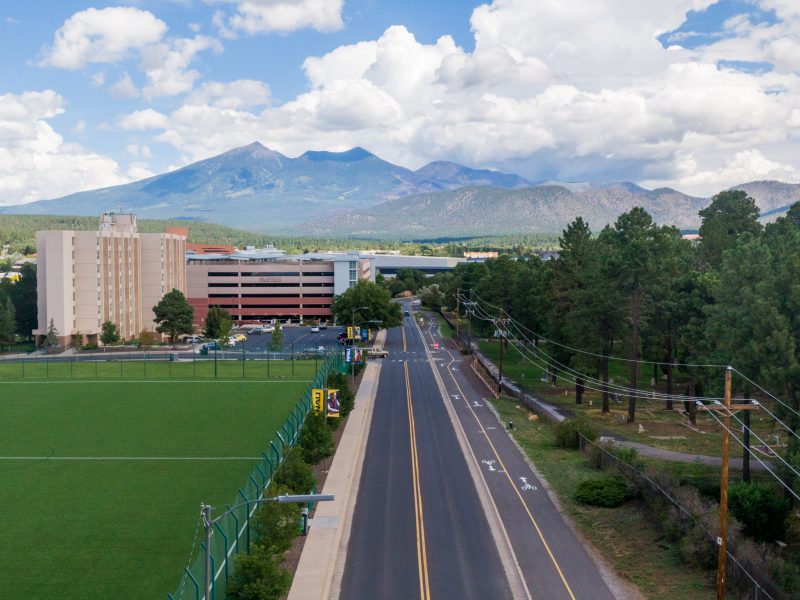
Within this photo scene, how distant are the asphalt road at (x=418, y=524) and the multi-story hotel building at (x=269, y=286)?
307ft

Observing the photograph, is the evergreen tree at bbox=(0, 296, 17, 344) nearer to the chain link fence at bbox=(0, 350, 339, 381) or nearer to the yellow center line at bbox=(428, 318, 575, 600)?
the chain link fence at bbox=(0, 350, 339, 381)

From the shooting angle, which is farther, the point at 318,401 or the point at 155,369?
the point at 155,369

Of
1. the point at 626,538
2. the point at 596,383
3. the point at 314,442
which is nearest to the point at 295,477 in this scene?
the point at 314,442

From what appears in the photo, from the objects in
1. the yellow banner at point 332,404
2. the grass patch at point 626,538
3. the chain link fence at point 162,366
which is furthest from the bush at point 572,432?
the chain link fence at point 162,366

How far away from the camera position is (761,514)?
3191 cm

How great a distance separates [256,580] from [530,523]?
13312mm

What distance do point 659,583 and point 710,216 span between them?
217 feet

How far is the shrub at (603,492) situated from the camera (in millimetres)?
35656

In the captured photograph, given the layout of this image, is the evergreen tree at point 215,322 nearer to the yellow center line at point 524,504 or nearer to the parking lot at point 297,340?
the parking lot at point 297,340

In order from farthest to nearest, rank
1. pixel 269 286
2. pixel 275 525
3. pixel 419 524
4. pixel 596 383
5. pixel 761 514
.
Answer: pixel 269 286 < pixel 596 383 < pixel 419 524 < pixel 761 514 < pixel 275 525

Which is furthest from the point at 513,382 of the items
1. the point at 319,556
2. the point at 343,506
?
the point at 319,556

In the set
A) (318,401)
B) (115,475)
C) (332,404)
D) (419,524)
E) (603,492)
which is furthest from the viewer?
(332,404)

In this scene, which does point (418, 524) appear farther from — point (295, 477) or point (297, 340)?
point (297, 340)

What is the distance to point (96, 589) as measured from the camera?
26.2 meters
